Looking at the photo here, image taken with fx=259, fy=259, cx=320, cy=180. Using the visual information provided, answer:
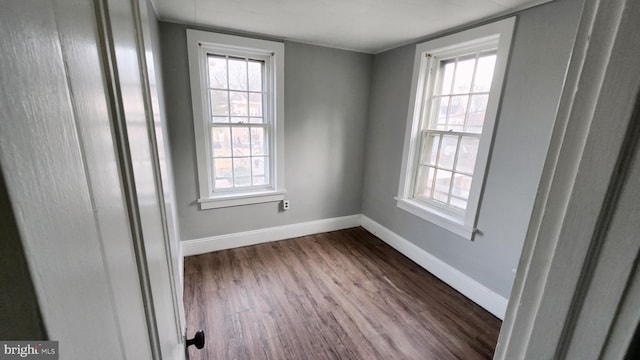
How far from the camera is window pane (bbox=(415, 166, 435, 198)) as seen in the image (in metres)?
2.66

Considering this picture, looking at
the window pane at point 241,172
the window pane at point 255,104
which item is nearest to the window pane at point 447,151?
the window pane at point 255,104

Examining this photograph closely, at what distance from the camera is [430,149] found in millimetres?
2621

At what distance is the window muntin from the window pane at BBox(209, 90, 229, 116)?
6.58ft

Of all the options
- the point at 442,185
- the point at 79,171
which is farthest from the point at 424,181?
the point at 79,171

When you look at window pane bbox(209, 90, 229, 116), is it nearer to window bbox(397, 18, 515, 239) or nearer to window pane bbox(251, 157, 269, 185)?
window pane bbox(251, 157, 269, 185)

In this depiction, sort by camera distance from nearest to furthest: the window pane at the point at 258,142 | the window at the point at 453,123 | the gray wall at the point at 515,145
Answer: the gray wall at the point at 515,145 → the window at the point at 453,123 → the window pane at the point at 258,142

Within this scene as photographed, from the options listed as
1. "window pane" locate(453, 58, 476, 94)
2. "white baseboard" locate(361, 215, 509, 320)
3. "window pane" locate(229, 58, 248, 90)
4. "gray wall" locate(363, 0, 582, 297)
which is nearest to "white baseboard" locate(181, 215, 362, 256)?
"white baseboard" locate(361, 215, 509, 320)

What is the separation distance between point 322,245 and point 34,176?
3007mm

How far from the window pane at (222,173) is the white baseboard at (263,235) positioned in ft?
1.85

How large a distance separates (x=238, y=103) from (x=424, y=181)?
2110mm

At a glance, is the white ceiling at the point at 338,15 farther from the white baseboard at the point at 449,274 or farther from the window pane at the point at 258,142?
the white baseboard at the point at 449,274

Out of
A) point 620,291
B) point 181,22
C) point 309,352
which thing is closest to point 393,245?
point 309,352

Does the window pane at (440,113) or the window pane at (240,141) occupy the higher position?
the window pane at (440,113)

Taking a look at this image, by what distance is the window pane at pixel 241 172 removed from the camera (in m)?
2.83
